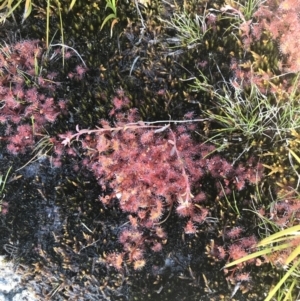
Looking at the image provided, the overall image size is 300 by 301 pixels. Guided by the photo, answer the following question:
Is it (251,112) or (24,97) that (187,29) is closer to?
(251,112)

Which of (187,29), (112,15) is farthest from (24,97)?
(187,29)

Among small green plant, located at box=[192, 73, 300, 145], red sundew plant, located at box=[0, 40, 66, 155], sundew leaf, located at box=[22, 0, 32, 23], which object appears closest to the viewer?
small green plant, located at box=[192, 73, 300, 145]

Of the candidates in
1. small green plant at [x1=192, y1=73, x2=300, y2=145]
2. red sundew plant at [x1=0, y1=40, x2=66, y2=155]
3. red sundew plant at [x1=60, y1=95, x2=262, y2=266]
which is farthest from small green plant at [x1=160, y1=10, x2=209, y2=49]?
red sundew plant at [x1=0, y1=40, x2=66, y2=155]

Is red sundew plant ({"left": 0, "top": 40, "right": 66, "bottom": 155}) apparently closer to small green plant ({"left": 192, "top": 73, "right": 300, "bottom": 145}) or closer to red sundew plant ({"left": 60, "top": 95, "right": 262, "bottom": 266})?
red sundew plant ({"left": 60, "top": 95, "right": 262, "bottom": 266})

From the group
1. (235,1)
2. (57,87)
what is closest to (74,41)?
(57,87)

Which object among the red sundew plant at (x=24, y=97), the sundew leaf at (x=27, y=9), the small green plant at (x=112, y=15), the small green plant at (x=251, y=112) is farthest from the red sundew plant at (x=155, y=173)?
the sundew leaf at (x=27, y=9)

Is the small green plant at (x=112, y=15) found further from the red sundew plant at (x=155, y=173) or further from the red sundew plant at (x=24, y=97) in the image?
the red sundew plant at (x=155, y=173)
